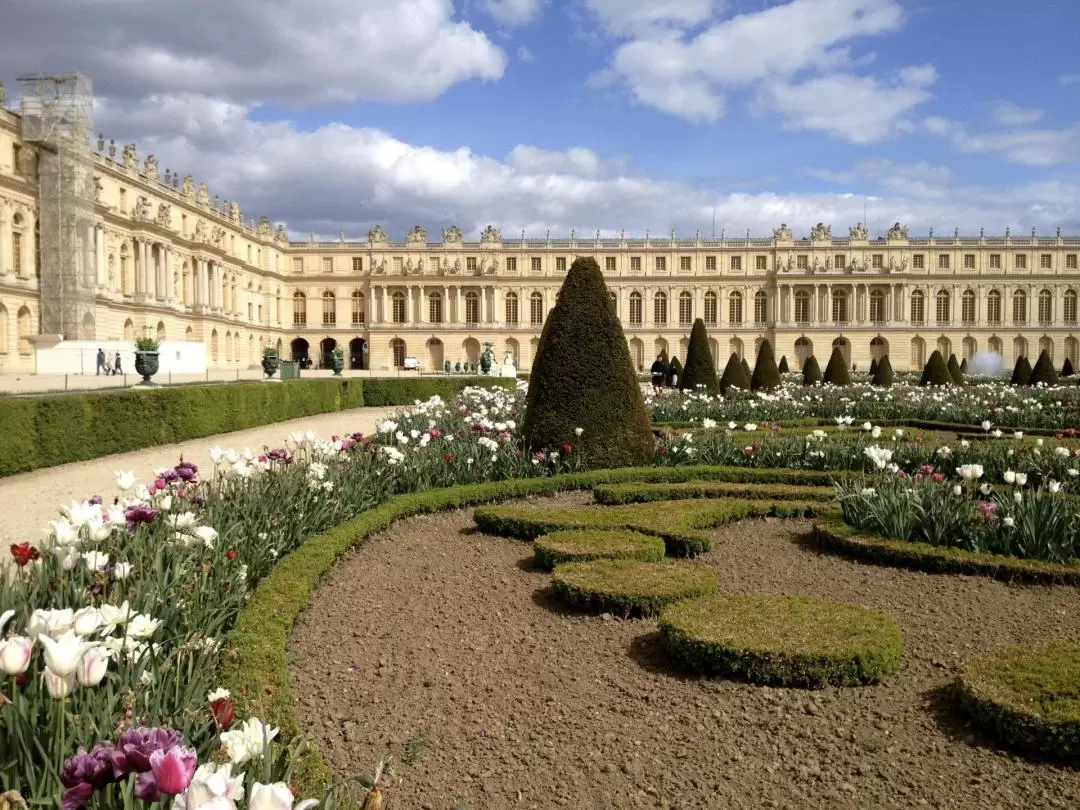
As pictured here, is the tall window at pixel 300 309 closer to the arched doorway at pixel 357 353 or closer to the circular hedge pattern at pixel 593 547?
the arched doorway at pixel 357 353

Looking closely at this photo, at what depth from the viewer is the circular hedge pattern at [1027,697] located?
11.0ft

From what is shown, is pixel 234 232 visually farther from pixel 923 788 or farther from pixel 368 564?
pixel 923 788

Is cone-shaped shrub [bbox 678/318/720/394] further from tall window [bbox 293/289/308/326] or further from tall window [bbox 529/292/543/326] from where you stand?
tall window [bbox 293/289/308/326]

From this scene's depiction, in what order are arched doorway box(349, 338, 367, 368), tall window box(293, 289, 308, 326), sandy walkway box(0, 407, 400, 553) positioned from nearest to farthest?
sandy walkway box(0, 407, 400, 553)
arched doorway box(349, 338, 367, 368)
tall window box(293, 289, 308, 326)

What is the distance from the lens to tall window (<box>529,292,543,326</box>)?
61500mm

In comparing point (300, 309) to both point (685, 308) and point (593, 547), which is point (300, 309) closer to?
point (685, 308)

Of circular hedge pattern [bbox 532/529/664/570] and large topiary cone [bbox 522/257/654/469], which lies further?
large topiary cone [bbox 522/257/654/469]

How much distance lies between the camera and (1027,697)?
355cm

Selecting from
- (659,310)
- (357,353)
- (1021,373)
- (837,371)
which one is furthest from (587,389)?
(357,353)

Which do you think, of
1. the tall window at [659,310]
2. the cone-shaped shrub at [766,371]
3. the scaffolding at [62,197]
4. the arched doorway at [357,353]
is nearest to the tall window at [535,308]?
the tall window at [659,310]

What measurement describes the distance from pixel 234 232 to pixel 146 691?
56.4 metres

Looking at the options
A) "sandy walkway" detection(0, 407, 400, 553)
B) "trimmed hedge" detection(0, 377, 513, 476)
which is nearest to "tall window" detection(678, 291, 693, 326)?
"trimmed hedge" detection(0, 377, 513, 476)

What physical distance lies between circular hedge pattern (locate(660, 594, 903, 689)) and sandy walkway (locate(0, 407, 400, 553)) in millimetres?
2976

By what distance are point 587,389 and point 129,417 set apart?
6.63 m
